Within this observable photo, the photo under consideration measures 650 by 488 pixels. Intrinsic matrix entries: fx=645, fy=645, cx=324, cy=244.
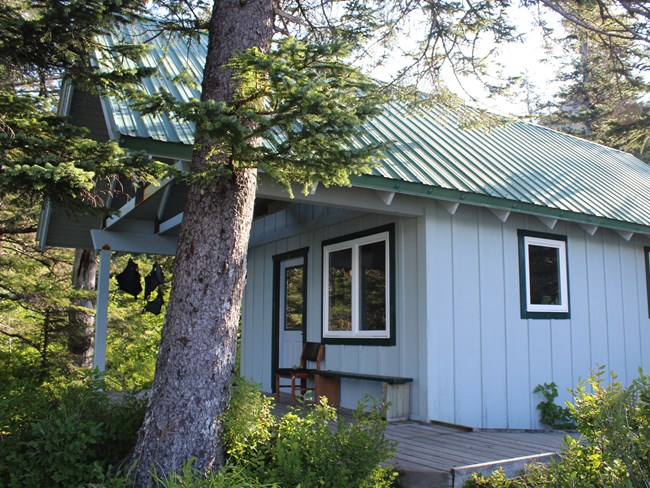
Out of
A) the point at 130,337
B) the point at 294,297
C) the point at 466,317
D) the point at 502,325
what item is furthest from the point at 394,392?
the point at 130,337

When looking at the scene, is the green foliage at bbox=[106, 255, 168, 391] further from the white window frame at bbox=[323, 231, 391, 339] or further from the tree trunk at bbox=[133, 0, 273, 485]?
the tree trunk at bbox=[133, 0, 273, 485]

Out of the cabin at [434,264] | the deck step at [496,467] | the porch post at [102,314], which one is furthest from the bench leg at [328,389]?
the deck step at [496,467]

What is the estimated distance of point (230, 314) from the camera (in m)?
4.63

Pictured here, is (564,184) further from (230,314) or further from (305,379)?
(230,314)

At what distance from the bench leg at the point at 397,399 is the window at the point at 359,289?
604mm

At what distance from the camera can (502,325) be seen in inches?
314

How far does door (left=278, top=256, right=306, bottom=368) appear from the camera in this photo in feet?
31.2

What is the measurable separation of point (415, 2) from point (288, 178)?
130 inches

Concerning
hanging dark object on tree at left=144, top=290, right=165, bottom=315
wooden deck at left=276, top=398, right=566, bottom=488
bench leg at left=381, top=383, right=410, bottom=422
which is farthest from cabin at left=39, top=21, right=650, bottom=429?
hanging dark object on tree at left=144, top=290, right=165, bottom=315

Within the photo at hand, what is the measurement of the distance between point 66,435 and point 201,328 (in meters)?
1.27

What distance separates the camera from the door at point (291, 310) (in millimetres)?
9522

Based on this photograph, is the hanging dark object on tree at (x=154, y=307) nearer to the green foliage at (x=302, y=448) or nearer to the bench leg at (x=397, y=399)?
the bench leg at (x=397, y=399)

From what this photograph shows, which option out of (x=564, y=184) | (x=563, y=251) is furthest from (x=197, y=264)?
(x=564, y=184)

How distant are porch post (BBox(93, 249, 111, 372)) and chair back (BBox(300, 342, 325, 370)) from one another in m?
2.64
